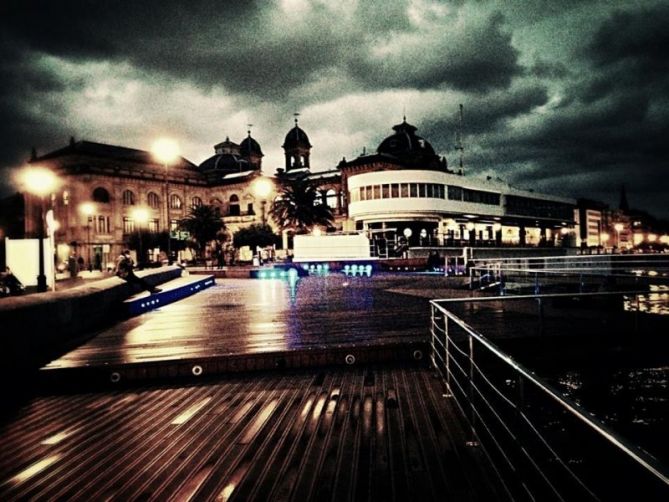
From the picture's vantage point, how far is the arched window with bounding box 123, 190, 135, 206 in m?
66.8

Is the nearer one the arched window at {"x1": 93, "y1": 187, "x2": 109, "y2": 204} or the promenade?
the promenade

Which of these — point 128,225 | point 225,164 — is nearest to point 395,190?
point 128,225

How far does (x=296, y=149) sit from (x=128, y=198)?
35.0 metres

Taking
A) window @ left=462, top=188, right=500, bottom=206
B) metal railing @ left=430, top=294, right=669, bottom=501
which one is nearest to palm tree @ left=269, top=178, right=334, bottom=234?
window @ left=462, top=188, right=500, bottom=206

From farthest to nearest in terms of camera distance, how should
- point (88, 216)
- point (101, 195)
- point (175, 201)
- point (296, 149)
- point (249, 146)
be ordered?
point (249, 146) < point (296, 149) < point (175, 201) < point (101, 195) < point (88, 216)

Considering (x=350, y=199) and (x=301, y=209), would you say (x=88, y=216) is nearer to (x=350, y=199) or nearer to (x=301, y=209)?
(x=301, y=209)

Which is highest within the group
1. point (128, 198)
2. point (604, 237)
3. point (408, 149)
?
point (408, 149)

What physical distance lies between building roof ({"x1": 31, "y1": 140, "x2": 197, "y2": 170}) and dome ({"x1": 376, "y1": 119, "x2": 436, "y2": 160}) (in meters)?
40.2

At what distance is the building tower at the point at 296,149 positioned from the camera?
291ft

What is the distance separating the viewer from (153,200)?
70938 millimetres

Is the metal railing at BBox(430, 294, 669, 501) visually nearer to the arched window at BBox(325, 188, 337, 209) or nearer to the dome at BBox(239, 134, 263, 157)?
the arched window at BBox(325, 188, 337, 209)

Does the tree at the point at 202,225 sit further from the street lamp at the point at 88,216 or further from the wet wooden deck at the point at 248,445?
the wet wooden deck at the point at 248,445

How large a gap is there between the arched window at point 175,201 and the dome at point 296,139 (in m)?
25.9

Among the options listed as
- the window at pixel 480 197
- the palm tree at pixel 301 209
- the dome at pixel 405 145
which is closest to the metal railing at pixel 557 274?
the palm tree at pixel 301 209
